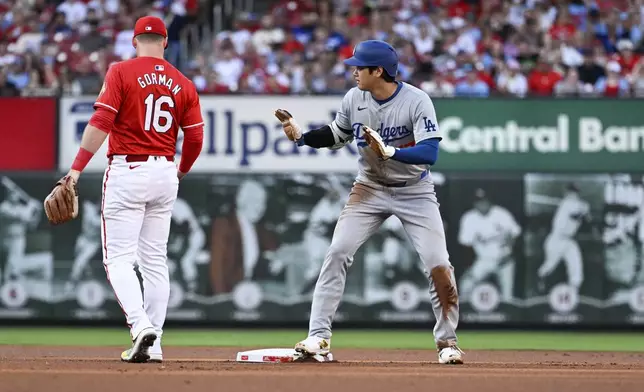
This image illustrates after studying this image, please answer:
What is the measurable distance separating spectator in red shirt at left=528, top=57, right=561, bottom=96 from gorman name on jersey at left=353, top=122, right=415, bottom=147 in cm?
767

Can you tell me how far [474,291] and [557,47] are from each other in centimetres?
374

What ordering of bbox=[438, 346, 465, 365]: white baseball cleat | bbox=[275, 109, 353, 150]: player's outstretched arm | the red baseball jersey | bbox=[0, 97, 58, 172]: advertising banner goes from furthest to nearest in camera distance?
bbox=[0, 97, 58, 172]: advertising banner → bbox=[275, 109, 353, 150]: player's outstretched arm → bbox=[438, 346, 465, 365]: white baseball cleat → the red baseball jersey

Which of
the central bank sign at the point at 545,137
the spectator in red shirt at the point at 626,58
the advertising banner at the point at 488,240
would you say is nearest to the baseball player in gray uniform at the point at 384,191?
the advertising banner at the point at 488,240

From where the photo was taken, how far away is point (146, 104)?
779cm

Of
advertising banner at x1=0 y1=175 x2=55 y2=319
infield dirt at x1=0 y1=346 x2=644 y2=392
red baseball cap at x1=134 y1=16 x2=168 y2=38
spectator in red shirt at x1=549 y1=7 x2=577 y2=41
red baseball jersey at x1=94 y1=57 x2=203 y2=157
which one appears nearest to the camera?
infield dirt at x1=0 y1=346 x2=644 y2=392

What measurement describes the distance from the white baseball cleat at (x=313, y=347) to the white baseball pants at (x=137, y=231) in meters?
0.93

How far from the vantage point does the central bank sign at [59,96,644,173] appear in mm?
14883

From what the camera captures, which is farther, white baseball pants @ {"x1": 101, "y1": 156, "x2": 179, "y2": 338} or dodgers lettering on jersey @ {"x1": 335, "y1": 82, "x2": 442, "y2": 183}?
dodgers lettering on jersey @ {"x1": 335, "y1": 82, "x2": 442, "y2": 183}

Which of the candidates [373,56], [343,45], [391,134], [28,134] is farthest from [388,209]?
[343,45]

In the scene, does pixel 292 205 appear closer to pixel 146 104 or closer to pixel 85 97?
pixel 85 97

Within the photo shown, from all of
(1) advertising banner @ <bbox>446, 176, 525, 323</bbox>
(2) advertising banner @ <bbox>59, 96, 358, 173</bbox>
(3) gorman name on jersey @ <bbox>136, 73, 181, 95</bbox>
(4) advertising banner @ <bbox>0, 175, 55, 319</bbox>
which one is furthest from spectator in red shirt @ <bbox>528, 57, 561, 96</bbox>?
(3) gorman name on jersey @ <bbox>136, 73, 181, 95</bbox>

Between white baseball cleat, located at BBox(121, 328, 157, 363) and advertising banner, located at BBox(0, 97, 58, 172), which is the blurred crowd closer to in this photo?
advertising banner, located at BBox(0, 97, 58, 172)

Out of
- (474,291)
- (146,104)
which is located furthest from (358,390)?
(474,291)

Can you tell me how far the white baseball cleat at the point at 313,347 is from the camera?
7.95 metres
